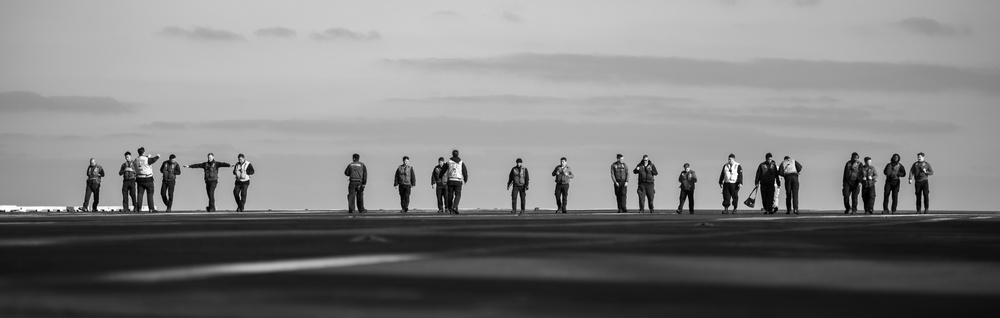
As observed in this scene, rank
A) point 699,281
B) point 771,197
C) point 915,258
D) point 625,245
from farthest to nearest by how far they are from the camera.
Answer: point 771,197 → point 625,245 → point 915,258 → point 699,281

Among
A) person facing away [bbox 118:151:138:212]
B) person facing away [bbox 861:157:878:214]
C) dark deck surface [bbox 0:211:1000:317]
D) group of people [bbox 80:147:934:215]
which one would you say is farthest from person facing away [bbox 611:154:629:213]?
dark deck surface [bbox 0:211:1000:317]

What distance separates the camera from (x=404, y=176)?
44.3m

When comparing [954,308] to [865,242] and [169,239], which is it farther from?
[169,239]

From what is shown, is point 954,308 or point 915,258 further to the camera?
point 915,258

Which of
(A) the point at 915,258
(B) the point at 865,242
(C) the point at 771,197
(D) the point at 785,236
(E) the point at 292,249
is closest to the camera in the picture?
(A) the point at 915,258

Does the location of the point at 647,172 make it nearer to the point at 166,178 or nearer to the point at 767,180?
the point at 767,180

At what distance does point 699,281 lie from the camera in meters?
9.50

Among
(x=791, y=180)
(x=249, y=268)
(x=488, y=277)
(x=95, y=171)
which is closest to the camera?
(x=488, y=277)

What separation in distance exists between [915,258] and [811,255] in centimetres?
87

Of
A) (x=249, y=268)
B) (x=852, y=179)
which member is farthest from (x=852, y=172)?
(x=249, y=268)

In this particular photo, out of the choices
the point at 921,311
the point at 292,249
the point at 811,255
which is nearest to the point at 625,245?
the point at 811,255

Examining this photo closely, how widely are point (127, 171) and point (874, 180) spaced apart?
18893 mm

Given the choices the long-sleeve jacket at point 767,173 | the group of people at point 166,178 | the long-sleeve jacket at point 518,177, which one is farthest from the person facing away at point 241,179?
the long-sleeve jacket at point 767,173

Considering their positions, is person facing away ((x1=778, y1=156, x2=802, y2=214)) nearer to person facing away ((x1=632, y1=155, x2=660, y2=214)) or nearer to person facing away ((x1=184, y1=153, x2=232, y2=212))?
person facing away ((x1=632, y1=155, x2=660, y2=214))
